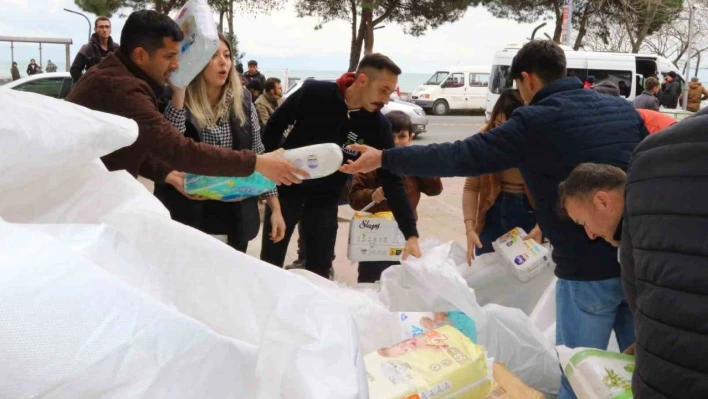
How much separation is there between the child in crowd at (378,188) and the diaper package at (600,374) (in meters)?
2.09

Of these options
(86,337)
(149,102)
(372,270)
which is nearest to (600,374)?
(86,337)

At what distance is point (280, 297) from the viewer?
1352 mm

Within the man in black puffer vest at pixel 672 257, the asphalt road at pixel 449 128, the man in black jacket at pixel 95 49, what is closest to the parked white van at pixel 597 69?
the asphalt road at pixel 449 128

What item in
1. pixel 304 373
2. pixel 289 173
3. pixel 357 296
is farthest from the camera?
pixel 357 296

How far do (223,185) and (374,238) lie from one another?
1.39 meters

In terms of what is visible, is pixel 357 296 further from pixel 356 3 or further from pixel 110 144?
pixel 356 3

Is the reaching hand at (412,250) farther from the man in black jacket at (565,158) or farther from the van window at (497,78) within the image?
the van window at (497,78)

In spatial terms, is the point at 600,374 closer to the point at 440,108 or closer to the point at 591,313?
the point at 591,313

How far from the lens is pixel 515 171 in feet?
11.3

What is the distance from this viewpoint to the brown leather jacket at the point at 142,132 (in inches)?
80.4

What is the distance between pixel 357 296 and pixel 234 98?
1007 millimetres

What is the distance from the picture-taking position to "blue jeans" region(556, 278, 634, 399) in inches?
96.0

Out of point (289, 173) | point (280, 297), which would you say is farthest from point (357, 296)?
point (280, 297)

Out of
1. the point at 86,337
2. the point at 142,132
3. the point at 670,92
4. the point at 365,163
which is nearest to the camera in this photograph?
the point at 86,337
